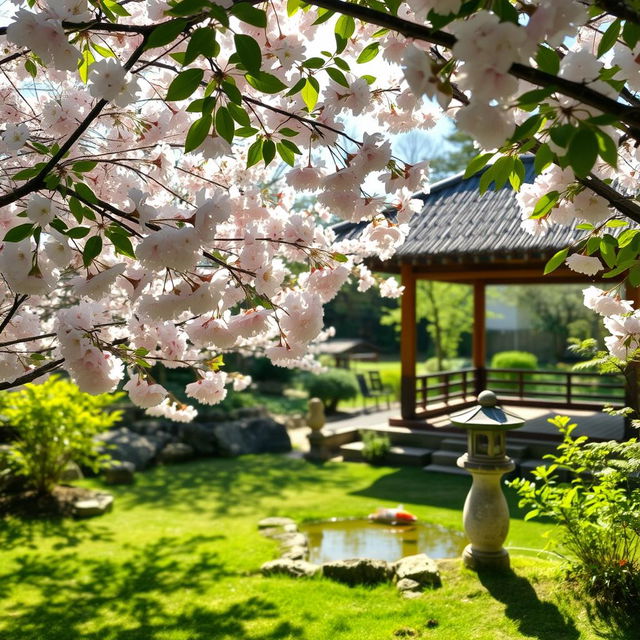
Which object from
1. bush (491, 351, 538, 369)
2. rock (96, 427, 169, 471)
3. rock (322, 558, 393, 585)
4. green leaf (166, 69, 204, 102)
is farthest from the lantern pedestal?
bush (491, 351, 538, 369)

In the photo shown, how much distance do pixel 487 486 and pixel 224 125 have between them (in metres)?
3.77

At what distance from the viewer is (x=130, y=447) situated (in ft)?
30.0

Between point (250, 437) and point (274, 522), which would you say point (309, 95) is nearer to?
point (274, 522)

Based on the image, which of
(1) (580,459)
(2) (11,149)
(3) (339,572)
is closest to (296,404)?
(3) (339,572)

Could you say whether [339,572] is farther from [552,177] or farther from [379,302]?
[379,302]

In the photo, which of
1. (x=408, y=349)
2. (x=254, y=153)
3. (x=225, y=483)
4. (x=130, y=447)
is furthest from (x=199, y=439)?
(x=254, y=153)

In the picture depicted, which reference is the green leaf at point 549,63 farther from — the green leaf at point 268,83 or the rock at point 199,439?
the rock at point 199,439

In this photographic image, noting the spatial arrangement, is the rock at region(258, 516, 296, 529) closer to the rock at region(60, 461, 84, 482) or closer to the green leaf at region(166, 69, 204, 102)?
the rock at region(60, 461, 84, 482)

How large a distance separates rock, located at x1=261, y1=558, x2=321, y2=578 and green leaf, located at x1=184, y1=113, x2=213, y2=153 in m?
3.81

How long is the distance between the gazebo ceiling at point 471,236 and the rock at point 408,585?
14.3ft

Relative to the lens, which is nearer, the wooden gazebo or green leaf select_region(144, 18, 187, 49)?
green leaf select_region(144, 18, 187, 49)

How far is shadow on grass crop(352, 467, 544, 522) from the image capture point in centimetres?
678

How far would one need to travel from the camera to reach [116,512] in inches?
270

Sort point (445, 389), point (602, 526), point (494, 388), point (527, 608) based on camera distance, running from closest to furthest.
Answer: point (602, 526), point (527, 608), point (445, 389), point (494, 388)
